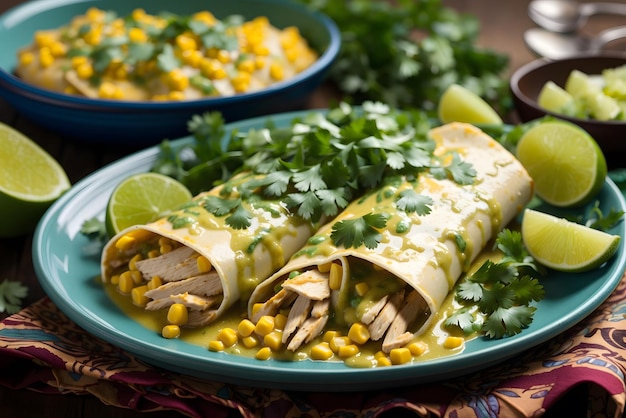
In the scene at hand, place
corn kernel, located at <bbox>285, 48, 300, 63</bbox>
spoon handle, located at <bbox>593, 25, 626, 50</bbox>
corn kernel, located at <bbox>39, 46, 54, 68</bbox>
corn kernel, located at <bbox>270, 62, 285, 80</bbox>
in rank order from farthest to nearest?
spoon handle, located at <bbox>593, 25, 626, 50</bbox>, corn kernel, located at <bbox>285, 48, 300, 63</bbox>, corn kernel, located at <bbox>270, 62, 285, 80</bbox>, corn kernel, located at <bbox>39, 46, 54, 68</bbox>

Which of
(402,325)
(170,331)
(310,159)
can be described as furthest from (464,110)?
(170,331)

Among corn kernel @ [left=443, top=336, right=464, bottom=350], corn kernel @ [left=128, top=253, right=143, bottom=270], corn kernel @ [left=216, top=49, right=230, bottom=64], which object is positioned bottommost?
corn kernel @ [left=216, top=49, right=230, bottom=64]

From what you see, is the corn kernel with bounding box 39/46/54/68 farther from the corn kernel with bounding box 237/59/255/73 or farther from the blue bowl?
the corn kernel with bounding box 237/59/255/73

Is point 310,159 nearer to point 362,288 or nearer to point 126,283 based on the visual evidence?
point 362,288

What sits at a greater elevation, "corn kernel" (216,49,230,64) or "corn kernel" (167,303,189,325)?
"corn kernel" (167,303,189,325)

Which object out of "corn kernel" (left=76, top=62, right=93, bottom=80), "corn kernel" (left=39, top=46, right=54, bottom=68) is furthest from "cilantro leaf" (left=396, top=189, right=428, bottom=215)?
"corn kernel" (left=39, top=46, right=54, bottom=68)

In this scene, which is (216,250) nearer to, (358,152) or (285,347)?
(285,347)

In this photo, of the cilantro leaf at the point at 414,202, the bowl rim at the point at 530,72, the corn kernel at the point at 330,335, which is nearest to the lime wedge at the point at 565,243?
the cilantro leaf at the point at 414,202
